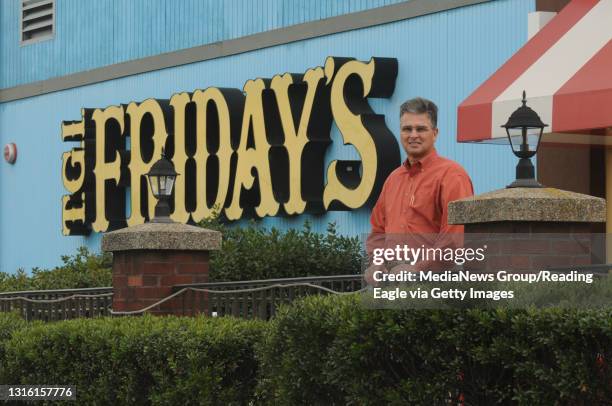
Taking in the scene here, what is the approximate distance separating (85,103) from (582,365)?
18038 millimetres

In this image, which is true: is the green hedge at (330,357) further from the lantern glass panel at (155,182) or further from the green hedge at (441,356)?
the lantern glass panel at (155,182)

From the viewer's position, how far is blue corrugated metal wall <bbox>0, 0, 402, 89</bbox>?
19484 millimetres

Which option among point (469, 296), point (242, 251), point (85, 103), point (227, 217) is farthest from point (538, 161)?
point (85, 103)

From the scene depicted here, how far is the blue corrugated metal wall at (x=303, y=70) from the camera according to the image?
52.3 feet

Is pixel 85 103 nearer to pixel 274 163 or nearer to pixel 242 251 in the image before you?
pixel 274 163

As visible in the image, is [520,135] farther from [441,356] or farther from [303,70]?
[303,70]

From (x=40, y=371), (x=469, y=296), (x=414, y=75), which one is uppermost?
(x=414, y=75)

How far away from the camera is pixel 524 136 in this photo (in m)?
9.31

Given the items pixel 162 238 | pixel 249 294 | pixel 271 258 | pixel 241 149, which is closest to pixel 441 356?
pixel 249 294

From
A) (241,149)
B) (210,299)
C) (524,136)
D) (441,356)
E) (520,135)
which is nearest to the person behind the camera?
(441,356)

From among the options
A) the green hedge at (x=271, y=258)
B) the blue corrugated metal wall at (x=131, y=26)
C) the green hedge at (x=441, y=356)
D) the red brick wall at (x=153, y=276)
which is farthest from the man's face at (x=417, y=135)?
the blue corrugated metal wall at (x=131, y=26)

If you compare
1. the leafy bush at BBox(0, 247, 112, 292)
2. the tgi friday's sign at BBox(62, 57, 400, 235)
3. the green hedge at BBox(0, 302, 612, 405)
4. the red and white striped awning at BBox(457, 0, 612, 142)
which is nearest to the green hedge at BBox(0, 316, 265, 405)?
the green hedge at BBox(0, 302, 612, 405)

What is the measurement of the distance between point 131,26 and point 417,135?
571 inches

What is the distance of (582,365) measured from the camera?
22.2 feet
